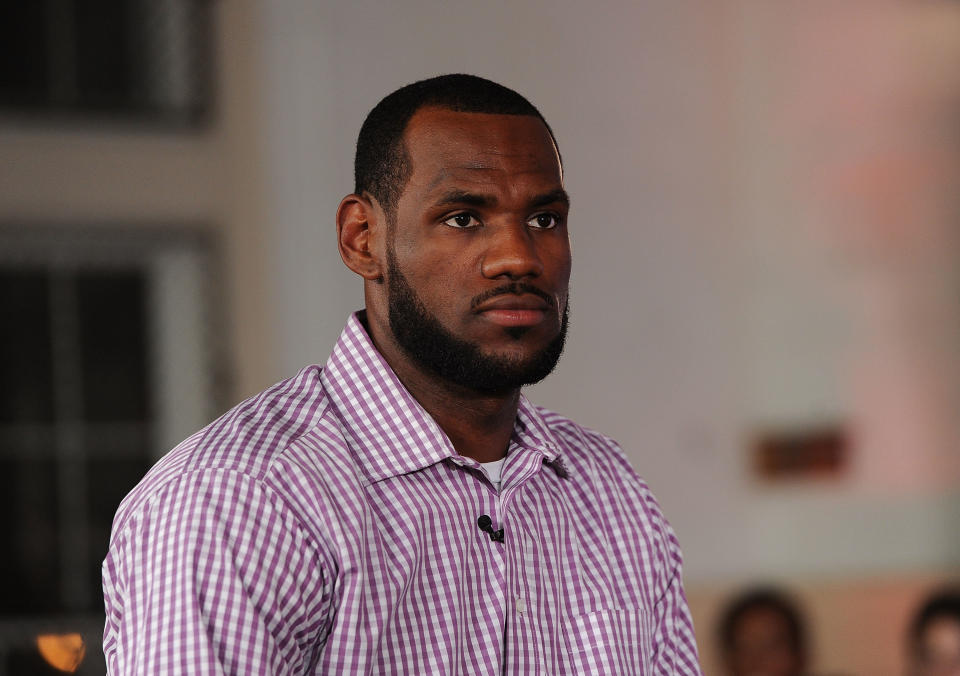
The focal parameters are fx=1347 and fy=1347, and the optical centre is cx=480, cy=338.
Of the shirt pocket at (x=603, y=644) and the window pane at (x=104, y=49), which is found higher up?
the window pane at (x=104, y=49)

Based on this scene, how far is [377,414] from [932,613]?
274cm

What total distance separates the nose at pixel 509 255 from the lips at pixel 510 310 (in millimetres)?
23

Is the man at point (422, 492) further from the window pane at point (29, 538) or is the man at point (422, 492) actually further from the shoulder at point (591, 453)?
the window pane at point (29, 538)

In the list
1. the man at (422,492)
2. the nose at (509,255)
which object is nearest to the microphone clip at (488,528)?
the man at (422,492)

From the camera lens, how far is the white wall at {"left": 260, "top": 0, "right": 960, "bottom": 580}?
4043mm

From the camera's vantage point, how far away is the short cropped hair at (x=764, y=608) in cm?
381

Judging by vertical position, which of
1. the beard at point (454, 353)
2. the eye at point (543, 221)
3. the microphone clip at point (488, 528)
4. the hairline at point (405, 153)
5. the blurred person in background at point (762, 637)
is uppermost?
the hairline at point (405, 153)

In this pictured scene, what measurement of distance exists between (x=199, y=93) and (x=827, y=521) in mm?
2273

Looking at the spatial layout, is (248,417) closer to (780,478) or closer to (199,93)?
(199,93)

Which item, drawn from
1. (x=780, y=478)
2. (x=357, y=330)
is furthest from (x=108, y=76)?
(x=357, y=330)

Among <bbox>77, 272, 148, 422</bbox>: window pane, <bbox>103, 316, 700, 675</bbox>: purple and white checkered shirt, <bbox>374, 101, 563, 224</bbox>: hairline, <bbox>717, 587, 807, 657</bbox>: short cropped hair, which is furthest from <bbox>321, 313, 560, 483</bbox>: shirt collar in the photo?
<bbox>717, 587, 807, 657</bbox>: short cropped hair

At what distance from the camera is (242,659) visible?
1.13 m

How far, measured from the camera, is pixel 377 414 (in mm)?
1399

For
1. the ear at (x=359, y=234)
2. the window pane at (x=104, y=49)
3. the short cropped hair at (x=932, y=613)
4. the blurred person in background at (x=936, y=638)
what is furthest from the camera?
the window pane at (x=104, y=49)
